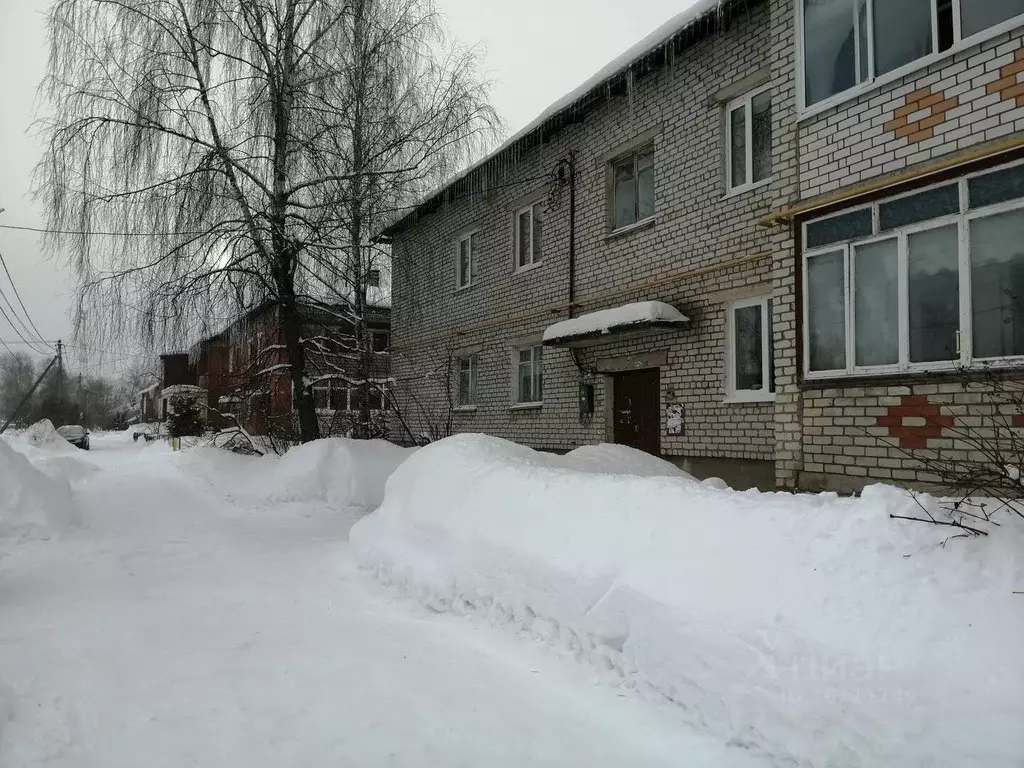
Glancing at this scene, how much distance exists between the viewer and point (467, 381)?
47.6 feet

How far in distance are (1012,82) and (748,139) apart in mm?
3607

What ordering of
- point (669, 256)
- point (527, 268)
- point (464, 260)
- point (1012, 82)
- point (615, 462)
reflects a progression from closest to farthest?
point (1012, 82)
point (615, 462)
point (669, 256)
point (527, 268)
point (464, 260)

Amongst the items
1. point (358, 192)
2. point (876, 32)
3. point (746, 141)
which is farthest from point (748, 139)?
point (358, 192)

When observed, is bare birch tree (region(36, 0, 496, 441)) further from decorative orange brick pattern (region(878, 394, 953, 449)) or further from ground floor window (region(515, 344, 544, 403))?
decorative orange brick pattern (region(878, 394, 953, 449))

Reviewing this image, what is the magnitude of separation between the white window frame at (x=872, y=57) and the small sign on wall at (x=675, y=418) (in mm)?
3914

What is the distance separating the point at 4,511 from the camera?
7.50 metres

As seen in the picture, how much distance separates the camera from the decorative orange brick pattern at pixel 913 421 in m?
5.28

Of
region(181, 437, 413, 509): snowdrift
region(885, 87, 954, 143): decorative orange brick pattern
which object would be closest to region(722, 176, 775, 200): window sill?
region(885, 87, 954, 143): decorative orange brick pattern

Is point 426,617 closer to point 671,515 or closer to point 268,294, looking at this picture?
point 671,515

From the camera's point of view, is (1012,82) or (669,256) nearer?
(1012,82)

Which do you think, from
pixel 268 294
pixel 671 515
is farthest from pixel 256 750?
pixel 268 294

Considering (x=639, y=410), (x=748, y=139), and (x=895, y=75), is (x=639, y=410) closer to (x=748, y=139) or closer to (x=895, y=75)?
(x=748, y=139)

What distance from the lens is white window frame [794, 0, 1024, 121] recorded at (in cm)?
Result: 510

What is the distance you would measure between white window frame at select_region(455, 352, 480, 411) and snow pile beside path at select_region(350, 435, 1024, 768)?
940 centimetres
